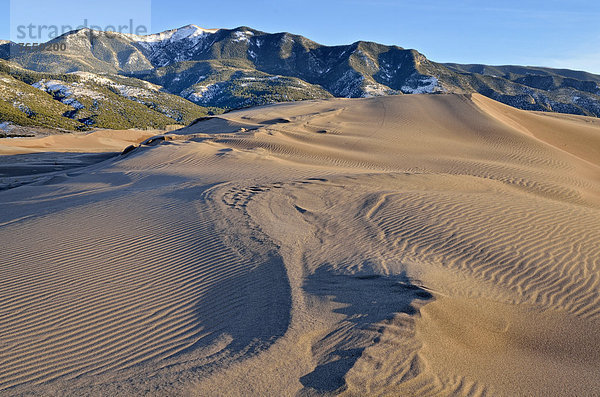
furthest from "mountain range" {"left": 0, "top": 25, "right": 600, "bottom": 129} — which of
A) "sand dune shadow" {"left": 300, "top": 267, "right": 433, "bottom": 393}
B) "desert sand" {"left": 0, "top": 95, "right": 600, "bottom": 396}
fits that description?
"sand dune shadow" {"left": 300, "top": 267, "right": 433, "bottom": 393}

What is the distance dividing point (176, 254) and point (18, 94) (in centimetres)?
7841

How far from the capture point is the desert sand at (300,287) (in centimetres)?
372

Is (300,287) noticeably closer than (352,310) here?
No

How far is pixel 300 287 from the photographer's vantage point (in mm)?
5254

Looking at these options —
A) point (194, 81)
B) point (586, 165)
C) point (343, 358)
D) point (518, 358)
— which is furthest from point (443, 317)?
point (194, 81)

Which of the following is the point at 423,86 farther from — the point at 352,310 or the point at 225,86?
the point at 352,310

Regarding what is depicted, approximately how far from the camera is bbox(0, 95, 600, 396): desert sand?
3719mm

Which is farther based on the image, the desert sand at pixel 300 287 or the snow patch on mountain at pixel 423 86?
the snow patch on mountain at pixel 423 86

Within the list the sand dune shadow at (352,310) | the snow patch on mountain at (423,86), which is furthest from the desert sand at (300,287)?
the snow patch on mountain at (423,86)

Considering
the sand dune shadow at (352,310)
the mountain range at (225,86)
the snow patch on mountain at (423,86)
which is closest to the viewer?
the sand dune shadow at (352,310)

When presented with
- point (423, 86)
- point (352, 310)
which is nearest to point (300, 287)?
point (352, 310)

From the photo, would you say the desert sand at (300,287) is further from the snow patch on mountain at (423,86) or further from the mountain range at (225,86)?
the snow patch on mountain at (423,86)

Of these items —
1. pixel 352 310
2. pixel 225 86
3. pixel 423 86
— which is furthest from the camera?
pixel 423 86

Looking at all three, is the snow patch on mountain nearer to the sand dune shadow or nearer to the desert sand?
the desert sand
